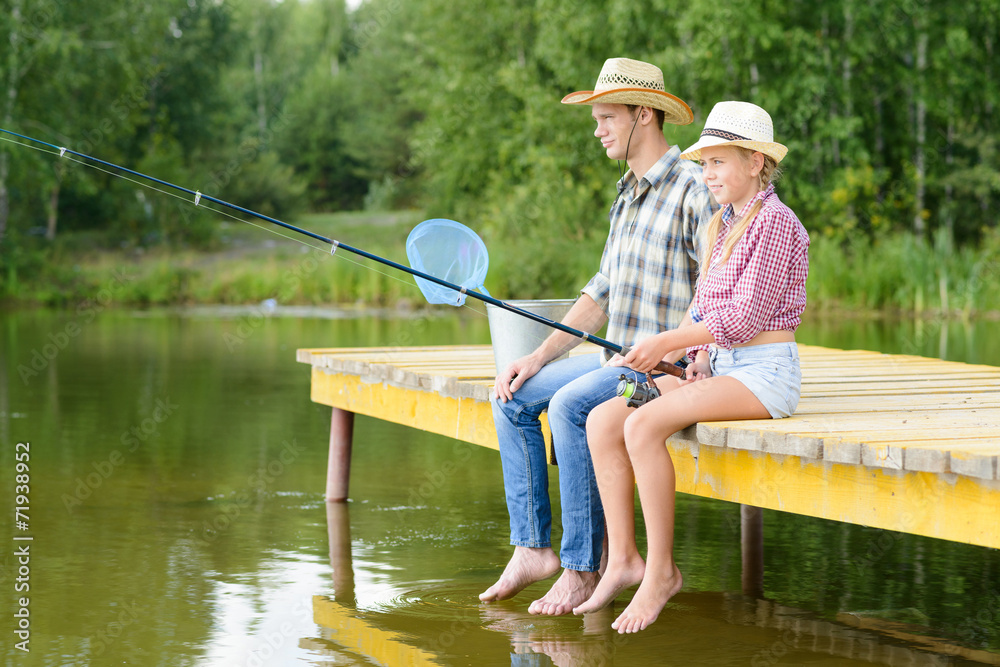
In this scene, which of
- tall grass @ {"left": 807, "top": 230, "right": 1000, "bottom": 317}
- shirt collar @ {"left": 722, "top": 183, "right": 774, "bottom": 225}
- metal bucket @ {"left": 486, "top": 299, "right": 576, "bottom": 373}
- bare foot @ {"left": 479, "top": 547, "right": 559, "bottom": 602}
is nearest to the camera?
shirt collar @ {"left": 722, "top": 183, "right": 774, "bottom": 225}

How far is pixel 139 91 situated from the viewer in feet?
73.9

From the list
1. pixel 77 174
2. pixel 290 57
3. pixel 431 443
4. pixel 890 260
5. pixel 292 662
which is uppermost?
pixel 290 57

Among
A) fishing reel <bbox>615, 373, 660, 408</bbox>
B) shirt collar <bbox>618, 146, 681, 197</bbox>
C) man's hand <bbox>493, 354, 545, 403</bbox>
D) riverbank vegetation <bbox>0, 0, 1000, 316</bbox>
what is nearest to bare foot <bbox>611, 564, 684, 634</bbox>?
fishing reel <bbox>615, 373, 660, 408</bbox>

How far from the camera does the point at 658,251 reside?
3.47 m

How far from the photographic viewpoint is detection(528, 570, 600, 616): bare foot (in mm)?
3426

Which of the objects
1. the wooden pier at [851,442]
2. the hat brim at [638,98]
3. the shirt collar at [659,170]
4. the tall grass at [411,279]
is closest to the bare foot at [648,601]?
the wooden pier at [851,442]

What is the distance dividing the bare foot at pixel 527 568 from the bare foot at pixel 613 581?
12.0 inches

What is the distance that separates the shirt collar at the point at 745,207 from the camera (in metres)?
3.19

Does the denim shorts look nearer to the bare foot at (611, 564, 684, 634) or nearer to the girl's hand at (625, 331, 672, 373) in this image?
the girl's hand at (625, 331, 672, 373)

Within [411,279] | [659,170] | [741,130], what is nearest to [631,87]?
[659,170]

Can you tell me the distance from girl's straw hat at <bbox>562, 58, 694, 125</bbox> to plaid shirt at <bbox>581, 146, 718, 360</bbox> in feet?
0.45

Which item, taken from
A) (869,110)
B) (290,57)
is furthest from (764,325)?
(290,57)

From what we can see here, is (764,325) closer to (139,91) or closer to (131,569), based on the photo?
(131,569)

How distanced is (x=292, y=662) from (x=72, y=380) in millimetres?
6428
